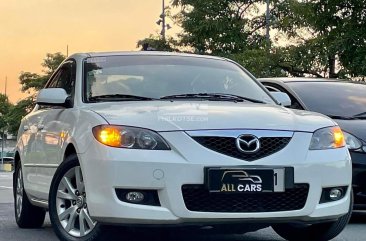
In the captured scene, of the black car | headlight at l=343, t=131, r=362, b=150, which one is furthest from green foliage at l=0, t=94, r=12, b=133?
headlight at l=343, t=131, r=362, b=150

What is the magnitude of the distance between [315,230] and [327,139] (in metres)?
0.83

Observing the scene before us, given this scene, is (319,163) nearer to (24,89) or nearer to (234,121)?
(234,121)

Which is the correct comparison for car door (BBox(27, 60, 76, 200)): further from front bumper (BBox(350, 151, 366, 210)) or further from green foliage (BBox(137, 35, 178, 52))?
green foliage (BBox(137, 35, 178, 52))

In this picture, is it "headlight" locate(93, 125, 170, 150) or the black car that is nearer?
"headlight" locate(93, 125, 170, 150)

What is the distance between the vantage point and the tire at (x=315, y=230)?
5.12 metres

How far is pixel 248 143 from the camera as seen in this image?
4504mm

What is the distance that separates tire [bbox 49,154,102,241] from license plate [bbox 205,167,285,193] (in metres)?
0.83

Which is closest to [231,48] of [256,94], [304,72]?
[304,72]

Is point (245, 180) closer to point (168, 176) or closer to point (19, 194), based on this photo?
point (168, 176)

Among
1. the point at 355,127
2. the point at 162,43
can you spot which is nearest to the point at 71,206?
the point at 355,127

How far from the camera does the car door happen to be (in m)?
5.50

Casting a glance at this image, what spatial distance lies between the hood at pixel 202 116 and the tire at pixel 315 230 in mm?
708

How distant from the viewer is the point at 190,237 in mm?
5812

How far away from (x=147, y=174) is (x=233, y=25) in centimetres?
3080
